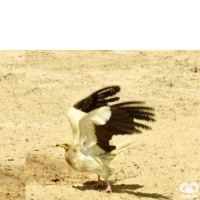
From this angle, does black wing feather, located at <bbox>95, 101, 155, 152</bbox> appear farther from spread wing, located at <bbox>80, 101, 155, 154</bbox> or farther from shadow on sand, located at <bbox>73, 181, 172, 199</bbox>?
shadow on sand, located at <bbox>73, 181, 172, 199</bbox>

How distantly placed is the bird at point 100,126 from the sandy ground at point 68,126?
38 cm

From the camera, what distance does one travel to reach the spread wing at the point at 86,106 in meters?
6.55

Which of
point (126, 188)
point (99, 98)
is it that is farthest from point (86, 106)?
point (126, 188)

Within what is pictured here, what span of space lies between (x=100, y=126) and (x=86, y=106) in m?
0.44

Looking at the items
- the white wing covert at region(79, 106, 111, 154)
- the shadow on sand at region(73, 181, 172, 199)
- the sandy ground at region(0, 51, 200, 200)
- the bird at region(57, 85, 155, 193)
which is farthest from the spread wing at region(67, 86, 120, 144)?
the sandy ground at region(0, 51, 200, 200)

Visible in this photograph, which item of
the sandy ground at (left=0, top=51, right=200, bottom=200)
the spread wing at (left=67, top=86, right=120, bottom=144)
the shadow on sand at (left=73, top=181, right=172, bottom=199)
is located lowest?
the shadow on sand at (left=73, top=181, right=172, bottom=199)

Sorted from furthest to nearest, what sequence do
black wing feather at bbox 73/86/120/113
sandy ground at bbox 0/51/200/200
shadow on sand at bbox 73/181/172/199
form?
sandy ground at bbox 0/51/200/200 < shadow on sand at bbox 73/181/172/199 < black wing feather at bbox 73/86/120/113

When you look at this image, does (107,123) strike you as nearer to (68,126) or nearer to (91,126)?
(91,126)

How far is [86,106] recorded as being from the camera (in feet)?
22.4

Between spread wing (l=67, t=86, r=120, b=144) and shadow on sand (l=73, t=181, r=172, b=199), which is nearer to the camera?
spread wing (l=67, t=86, r=120, b=144)

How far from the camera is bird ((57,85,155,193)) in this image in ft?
21.0

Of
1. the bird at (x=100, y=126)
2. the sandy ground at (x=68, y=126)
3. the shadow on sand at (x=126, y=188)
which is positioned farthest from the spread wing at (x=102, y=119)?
the sandy ground at (x=68, y=126)

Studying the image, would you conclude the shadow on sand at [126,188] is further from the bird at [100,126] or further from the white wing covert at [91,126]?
the white wing covert at [91,126]

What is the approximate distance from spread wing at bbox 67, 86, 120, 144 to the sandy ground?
2.48 feet
